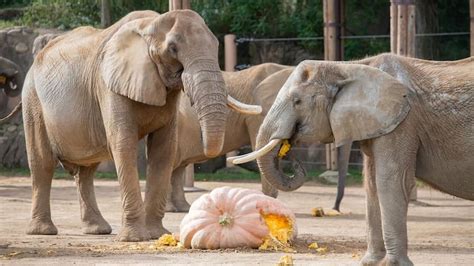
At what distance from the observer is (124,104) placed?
10789mm

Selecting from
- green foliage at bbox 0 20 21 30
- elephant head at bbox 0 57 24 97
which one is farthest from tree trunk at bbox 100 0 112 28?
elephant head at bbox 0 57 24 97

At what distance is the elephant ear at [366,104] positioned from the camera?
812 centimetres

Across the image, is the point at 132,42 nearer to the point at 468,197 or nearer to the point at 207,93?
the point at 207,93

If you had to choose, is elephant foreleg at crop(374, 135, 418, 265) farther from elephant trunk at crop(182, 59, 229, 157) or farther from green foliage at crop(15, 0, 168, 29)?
green foliage at crop(15, 0, 168, 29)

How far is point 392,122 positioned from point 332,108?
419mm

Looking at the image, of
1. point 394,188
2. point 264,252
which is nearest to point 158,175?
point 264,252

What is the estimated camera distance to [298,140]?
8406 mm

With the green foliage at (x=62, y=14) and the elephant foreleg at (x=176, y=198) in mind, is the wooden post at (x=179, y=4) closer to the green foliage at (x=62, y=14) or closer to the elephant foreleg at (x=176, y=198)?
the elephant foreleg at (x=176, y=198)

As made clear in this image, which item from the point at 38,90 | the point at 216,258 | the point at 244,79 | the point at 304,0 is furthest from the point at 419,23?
the point at 216,258

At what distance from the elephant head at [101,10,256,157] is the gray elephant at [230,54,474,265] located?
1586 mm

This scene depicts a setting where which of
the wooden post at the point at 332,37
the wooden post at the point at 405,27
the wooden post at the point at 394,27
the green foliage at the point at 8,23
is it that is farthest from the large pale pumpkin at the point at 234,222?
the green foliage at the point at 8,23

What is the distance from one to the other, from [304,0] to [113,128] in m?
10.7

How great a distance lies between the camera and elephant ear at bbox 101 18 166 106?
10555 millimetres

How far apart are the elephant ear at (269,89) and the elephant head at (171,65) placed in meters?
3.11
